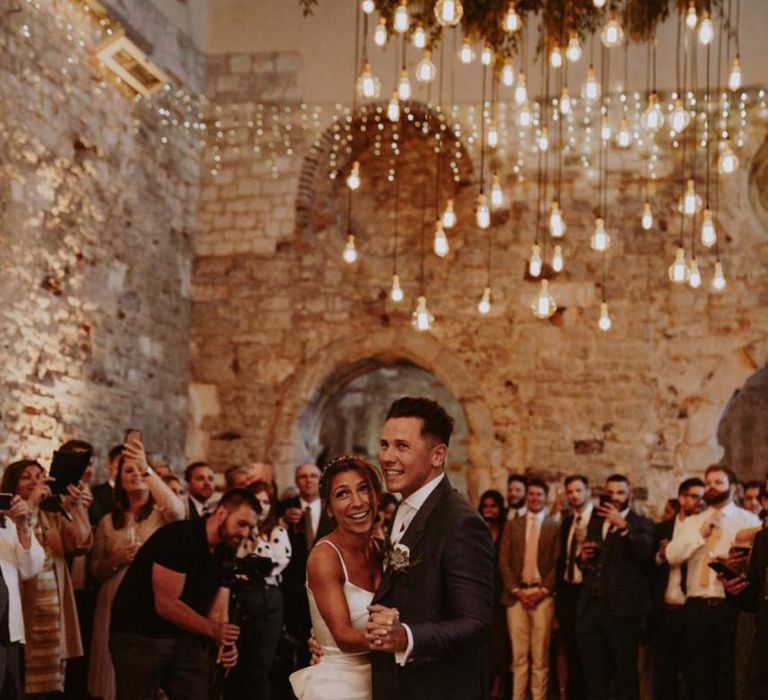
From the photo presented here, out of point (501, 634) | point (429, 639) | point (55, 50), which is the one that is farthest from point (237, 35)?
point (429, 639)

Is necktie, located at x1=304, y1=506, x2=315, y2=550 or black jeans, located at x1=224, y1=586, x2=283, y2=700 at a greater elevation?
necktie, located at x1=304, y1=506, x2=315, y2=550

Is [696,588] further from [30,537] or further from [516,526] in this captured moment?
[30,537]

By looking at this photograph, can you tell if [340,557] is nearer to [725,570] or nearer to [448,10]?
[725,570]

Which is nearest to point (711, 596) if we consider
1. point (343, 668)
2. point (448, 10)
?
point (448, 10)

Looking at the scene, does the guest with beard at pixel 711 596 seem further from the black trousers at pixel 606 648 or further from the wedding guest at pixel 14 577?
the wedding guest at pixel 14 577

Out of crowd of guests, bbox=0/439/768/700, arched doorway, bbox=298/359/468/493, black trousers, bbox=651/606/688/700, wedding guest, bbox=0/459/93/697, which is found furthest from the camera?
arched doorway, bbox=298/359/468/493

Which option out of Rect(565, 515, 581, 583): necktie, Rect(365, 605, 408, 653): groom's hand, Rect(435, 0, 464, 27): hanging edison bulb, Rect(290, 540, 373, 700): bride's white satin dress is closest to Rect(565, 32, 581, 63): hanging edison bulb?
Rect(435, 0, 464, 27): hanging edison bulb

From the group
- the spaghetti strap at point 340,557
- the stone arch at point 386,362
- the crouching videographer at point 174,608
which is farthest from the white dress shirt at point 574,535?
the spaghetti strap at point 340,557

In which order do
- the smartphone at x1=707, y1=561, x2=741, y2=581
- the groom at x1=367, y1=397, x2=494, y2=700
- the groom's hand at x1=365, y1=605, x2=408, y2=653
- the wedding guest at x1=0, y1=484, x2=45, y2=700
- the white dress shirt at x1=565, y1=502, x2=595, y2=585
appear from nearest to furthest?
1. the groom's hand at x1=365, y1=605, x2=408, y2=653
2. the groom at x1=367, y1=397, x2=494, y2=700
3. the wedding guest at x1=0, y1=484, x2=45, y2=700
4. the smartphone at x1=707, y1=561, x2=741, y2=581
5. the white dress shirt at x1=565, y1=502, x2=595, y2=585

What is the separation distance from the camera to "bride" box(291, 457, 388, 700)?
10.5 ft

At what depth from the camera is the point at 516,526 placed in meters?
7.87

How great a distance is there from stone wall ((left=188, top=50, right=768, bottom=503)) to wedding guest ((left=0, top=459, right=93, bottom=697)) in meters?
4.83

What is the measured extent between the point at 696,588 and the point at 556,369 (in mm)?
3843

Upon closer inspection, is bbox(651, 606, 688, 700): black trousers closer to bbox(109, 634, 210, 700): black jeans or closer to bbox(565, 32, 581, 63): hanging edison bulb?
bbox(565, 32, 581, 63): hanging edison bulb
